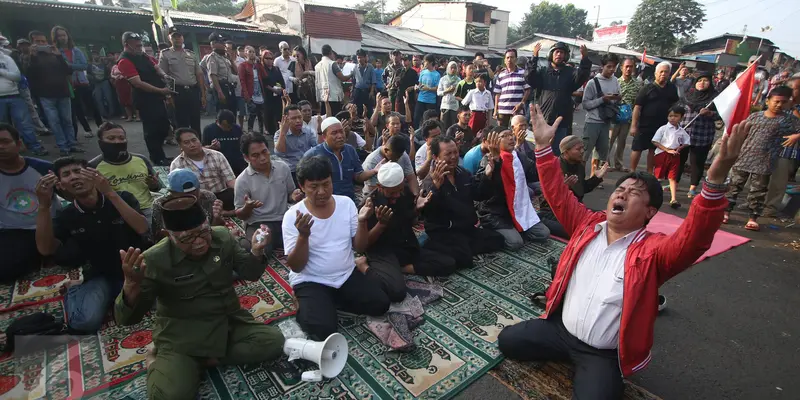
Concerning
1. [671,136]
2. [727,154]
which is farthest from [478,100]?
[727,154]

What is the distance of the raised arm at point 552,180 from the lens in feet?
8.59

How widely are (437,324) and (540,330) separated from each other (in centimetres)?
87

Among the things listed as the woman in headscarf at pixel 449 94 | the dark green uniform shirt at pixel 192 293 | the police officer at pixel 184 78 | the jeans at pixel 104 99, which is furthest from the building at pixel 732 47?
the dark green uniform shirt at pixel 192 293

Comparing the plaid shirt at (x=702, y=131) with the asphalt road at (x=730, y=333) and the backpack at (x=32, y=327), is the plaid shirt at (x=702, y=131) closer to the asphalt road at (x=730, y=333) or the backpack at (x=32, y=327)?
the asphalt road at (x=730, y=333)

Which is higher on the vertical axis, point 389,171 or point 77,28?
point 77,28

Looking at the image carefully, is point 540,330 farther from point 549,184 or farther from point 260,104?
point 260,104

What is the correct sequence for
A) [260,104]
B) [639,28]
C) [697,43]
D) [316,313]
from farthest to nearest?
1. [639,28]
2. [697,43]
3. [260,104]
4. [316,313]

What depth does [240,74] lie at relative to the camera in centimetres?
888

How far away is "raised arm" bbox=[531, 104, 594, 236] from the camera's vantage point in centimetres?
262

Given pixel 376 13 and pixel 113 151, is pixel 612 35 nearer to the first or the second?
pixel 376 13

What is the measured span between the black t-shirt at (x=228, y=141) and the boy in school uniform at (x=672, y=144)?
661 cm

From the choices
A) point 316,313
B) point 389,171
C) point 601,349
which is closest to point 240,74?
point 389,171

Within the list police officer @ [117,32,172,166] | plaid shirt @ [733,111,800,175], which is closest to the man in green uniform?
police officer @ [117,32,172,166]

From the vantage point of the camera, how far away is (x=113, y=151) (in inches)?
157
